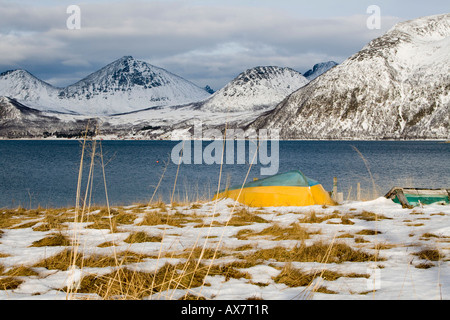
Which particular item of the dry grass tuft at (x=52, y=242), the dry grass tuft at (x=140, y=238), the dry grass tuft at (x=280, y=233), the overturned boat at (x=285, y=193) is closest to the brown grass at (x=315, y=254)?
the dry grass tuft at (x=280, y=233)

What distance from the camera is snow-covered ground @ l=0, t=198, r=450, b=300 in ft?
14.9

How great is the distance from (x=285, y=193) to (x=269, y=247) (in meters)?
7.95

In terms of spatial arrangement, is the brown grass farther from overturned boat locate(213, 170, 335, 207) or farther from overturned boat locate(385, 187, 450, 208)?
overturned boat locate(385, 187, 450, 208)

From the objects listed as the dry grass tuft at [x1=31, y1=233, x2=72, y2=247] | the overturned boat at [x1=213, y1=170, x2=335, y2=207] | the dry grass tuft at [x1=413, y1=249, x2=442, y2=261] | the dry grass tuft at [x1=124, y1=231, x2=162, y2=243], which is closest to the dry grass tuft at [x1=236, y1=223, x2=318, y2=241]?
the dry grass tuft at [x1=124, y1=231, x2=162, y2=243]

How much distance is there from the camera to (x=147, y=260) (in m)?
6.03

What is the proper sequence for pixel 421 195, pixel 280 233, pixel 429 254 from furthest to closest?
pixel 421 195 < pixel 280 233 < pixel 429 254

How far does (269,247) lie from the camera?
6.98 metres

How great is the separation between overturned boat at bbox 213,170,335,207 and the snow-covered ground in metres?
2.90

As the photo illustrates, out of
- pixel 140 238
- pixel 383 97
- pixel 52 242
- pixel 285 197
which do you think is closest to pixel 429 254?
pixel 140 238

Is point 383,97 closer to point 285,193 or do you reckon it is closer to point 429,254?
point 285,193

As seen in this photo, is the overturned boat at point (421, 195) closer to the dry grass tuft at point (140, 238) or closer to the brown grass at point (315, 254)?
the brown grass at point (315, 254)
